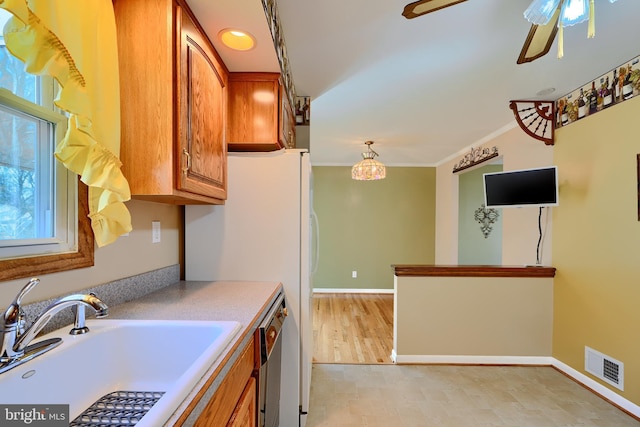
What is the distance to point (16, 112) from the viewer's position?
85 centimetres

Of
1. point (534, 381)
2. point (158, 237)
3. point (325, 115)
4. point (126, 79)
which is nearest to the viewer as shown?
point (126, 79)

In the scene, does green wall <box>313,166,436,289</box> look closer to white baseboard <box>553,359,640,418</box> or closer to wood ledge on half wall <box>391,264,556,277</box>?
wood ledge on half wall <box>391,264,556,277</box>

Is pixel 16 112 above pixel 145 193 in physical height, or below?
above

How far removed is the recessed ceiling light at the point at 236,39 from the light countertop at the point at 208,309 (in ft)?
3.91

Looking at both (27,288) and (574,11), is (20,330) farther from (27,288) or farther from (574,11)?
(574,11)

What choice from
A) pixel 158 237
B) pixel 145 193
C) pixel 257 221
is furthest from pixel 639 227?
pixel 158 237

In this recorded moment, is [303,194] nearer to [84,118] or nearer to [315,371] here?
[84,118]

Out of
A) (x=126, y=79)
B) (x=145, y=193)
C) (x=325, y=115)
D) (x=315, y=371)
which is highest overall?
(x=325, y=115)

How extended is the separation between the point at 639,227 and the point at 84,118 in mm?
2915

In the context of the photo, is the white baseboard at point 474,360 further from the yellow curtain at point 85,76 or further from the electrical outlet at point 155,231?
the yellow curtain at point 85,76

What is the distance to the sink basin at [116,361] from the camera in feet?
2.36

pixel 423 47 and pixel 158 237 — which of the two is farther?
pixel 423 47

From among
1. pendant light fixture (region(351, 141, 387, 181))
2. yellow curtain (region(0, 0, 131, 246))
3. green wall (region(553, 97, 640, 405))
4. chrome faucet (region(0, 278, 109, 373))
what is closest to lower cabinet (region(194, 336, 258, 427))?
chrome faucet (region(0, 278, 109, 373))

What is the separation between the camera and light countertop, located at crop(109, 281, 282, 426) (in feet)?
2.20
